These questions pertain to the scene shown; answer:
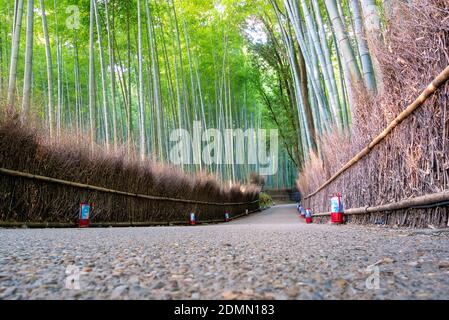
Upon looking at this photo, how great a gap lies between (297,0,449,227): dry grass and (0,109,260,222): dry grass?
3.40 meters

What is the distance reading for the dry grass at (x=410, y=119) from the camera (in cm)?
195

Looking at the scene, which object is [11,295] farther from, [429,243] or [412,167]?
[412,167]

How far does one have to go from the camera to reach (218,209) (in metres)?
10.5

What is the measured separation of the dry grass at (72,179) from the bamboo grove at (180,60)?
0.75 feet

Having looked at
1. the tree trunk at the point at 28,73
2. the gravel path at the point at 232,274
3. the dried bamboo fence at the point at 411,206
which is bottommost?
the gravel path at the point at 232,274

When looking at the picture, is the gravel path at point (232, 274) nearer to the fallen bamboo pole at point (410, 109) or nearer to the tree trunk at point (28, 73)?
the fallen bamboo pole at point (410, 109)

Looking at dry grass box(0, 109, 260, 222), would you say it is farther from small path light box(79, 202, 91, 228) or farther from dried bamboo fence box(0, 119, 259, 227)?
small path light box(79, 202, 91, 228)

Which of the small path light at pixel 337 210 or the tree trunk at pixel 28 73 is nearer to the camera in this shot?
the tree trunk at pixel 28 73

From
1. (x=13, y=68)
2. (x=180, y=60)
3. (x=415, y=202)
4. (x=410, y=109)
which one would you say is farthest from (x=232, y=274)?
(x=180, y=60)

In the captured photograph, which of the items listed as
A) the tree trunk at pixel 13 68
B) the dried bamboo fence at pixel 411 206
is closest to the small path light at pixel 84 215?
the tree trunk at pixel 13 68

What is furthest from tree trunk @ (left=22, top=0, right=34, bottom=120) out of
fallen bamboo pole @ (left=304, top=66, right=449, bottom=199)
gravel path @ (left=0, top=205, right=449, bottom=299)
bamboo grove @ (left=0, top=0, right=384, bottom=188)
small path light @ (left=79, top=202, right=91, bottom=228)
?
fallen bamboo pole @ (left=304, top=66, right=449, bottom=199)

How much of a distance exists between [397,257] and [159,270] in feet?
2.59
